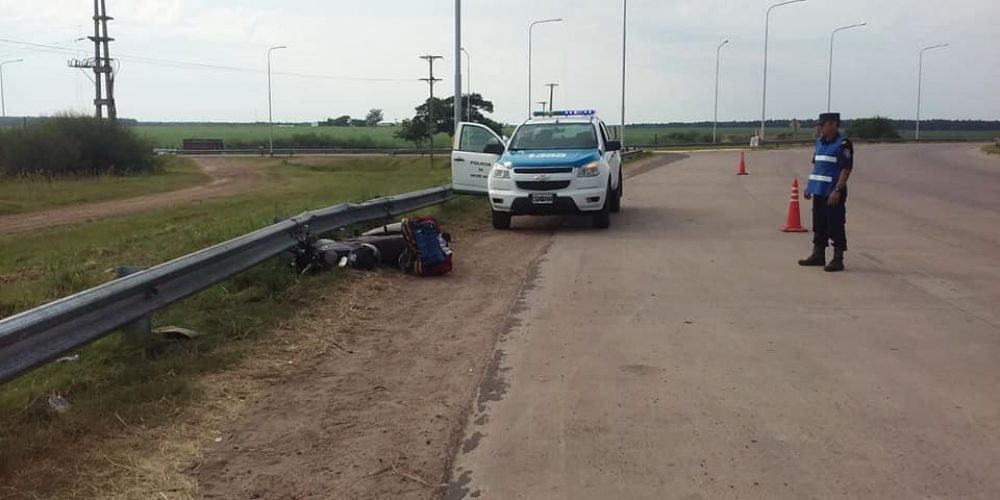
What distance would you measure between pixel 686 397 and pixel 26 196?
2787 cm

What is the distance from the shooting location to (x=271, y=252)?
29.1 feet

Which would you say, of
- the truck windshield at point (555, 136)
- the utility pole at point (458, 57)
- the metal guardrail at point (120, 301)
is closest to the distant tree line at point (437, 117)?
the utility pole at point (458, 57)

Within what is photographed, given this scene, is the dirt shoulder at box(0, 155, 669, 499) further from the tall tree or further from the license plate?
the tall tree

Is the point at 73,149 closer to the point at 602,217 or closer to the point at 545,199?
the point at 545,199

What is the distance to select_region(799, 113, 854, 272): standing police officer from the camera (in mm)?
10148

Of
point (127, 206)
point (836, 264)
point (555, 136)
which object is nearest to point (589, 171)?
point (555, 136)

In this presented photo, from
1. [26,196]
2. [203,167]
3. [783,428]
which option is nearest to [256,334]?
[783,428]

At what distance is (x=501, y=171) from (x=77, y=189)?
76.3 ft

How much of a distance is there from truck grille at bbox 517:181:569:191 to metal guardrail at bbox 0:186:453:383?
481 centimetres

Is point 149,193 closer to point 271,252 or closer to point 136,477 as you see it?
point 271,252

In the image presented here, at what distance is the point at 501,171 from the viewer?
14234 mm

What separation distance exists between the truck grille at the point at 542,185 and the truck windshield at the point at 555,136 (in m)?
1.30

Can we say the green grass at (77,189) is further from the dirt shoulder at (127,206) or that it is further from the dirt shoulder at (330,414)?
the dirt shoulder at (330,414)

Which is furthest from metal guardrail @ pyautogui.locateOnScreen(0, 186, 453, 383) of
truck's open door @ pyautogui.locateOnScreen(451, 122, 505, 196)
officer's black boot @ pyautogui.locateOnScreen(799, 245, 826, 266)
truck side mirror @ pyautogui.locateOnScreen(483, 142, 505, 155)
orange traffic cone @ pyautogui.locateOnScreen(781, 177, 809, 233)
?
orange traffic cone @ pyautogui.locateOnScreen(781, 177, 809, 233)
